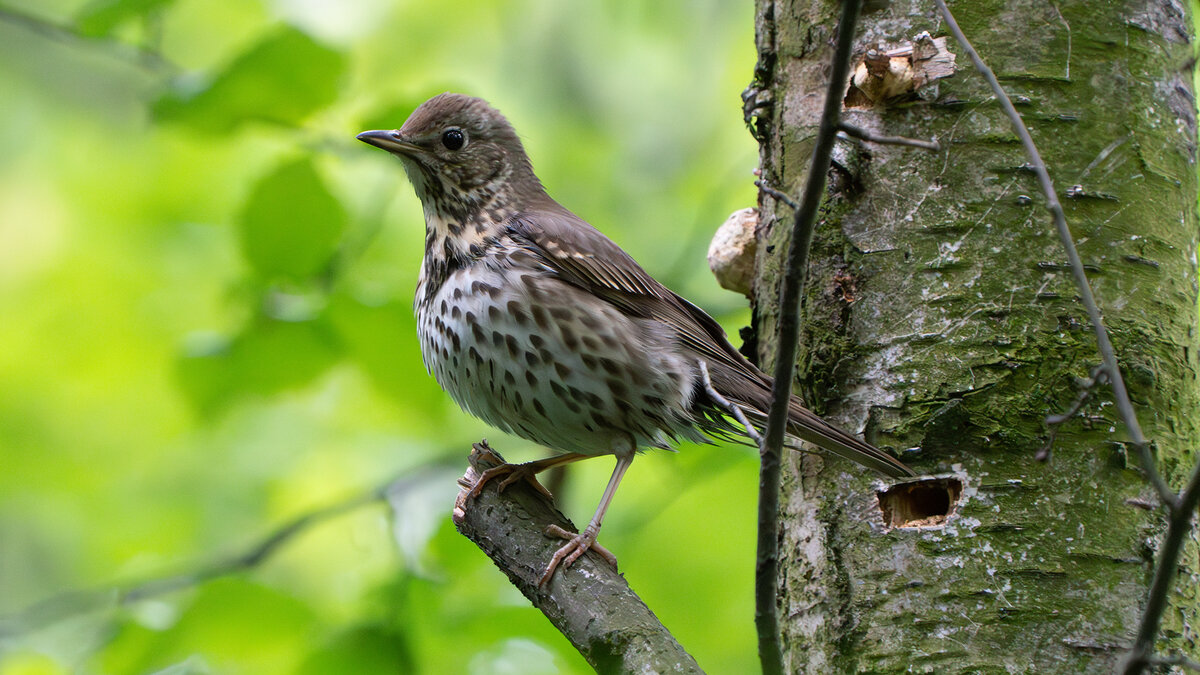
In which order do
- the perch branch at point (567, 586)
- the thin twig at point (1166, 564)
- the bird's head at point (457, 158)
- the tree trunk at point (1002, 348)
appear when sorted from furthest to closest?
the bird's head at point (457, 158) < the tree trunk at point (1002, 348) < the perch branch at point (567, 586) < the thin twig at point (1166, 564)

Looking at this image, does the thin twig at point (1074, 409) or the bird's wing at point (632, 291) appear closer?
the thin twig at point (1074, 409)

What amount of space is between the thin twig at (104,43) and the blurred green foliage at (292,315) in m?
0.02

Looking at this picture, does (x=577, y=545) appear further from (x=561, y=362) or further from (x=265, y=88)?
(x=265, y=88)

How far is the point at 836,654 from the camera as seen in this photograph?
2947mm

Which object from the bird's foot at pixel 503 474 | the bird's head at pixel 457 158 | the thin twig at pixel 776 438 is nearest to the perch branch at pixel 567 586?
the bird's foot at pixel 503 474

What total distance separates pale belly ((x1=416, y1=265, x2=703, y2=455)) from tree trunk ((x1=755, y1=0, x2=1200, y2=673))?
25.3 inches

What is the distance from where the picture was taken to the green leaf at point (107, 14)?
358cm

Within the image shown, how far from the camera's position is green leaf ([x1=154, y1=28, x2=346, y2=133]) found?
3.72 meters

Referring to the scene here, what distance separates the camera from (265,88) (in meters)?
3.80

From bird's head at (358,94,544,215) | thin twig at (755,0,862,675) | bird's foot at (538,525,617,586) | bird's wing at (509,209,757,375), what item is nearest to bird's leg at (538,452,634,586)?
bird's foot at (538,525,617,586)

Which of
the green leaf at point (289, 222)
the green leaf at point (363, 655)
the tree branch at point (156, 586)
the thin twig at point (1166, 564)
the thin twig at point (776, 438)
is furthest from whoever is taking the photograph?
the tree branch at point (156, 586)

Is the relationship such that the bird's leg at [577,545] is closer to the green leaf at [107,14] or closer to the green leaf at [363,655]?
the green leaf at [363,655]

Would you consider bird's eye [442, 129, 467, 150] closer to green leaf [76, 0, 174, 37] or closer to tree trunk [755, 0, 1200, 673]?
green leaf [76, 0, 174, 37]

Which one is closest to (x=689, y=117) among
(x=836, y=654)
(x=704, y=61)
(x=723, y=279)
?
(x=704, y=61)
